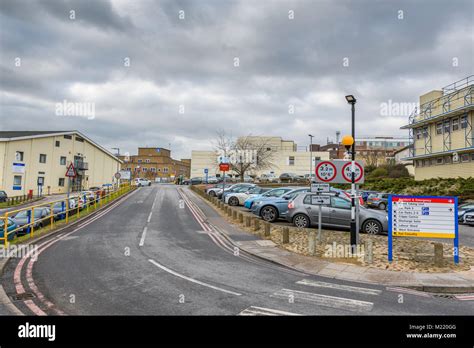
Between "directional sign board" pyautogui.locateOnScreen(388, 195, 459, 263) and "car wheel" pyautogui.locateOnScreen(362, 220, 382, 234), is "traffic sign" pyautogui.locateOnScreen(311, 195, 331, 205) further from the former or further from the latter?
"car wheel" pyautogui.locateOnScreen(362, 220, 382, 234)

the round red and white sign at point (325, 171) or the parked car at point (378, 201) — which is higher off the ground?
the round red and white sign at point (325, 171)

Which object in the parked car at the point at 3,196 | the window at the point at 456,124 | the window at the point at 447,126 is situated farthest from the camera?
the parked car at the point at 3,196

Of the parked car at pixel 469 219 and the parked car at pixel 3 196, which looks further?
the parked car at pixel 3 196

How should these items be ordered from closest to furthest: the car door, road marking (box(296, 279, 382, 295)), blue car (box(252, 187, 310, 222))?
1. road marking (box(296, 279, 382, 295))
2. the car door
3. blue car (box(252, 187, 310, 222))

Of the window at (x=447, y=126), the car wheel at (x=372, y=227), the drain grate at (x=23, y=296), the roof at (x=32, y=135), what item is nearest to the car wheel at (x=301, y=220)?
the car wheel at (x=372, y=227)

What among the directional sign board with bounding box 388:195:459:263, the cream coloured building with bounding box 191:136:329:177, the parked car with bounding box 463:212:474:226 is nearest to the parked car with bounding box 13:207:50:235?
the directional sign board with bounding box 388:195:459:263

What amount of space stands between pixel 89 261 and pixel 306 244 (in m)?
7.20

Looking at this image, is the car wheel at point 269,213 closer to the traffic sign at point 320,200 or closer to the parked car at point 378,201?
the traffic sign at point 320,200

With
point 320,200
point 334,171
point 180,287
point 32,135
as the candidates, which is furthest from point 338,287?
point 32,135

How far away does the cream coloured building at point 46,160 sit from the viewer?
37.4 m

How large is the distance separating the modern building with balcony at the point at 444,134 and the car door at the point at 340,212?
21810mm

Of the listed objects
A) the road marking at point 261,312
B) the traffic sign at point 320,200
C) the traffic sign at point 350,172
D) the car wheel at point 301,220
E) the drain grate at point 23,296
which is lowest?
the drain grate at point 23,296

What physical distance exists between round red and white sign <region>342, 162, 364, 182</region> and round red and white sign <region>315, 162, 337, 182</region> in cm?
34

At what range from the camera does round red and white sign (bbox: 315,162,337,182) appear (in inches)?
424
